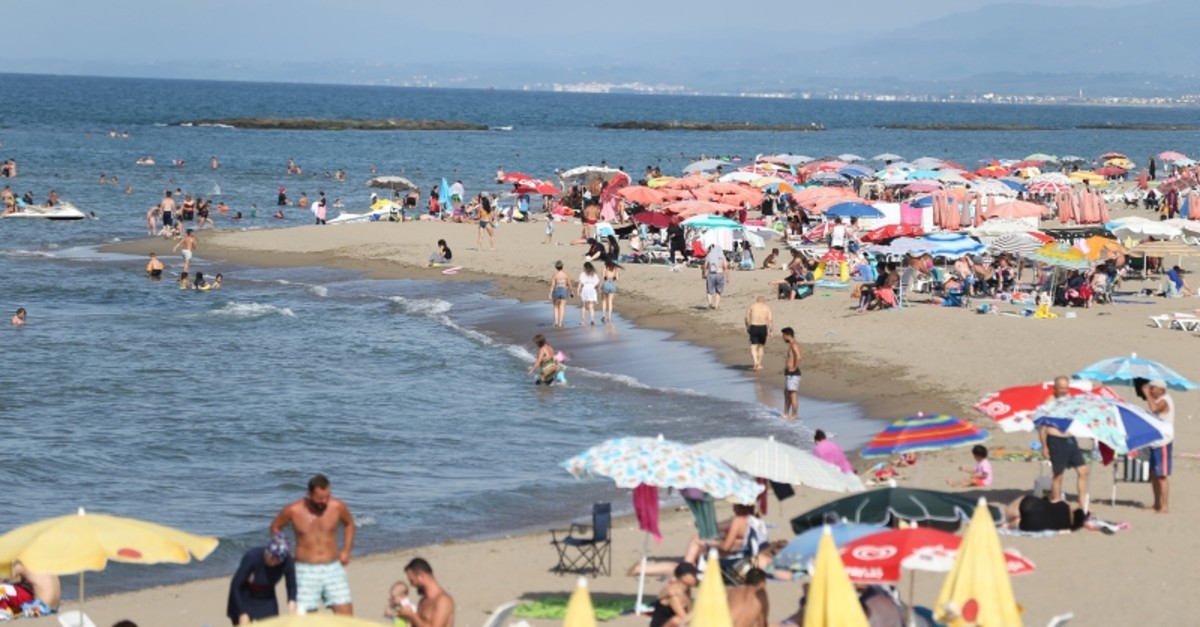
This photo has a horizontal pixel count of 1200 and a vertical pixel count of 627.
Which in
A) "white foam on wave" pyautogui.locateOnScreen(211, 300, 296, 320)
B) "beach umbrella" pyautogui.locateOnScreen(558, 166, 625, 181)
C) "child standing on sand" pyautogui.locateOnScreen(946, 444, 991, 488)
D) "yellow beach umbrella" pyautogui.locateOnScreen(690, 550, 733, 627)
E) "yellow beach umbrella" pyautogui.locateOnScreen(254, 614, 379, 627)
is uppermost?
"yellow beach umbrella" pyautogui.locateOnScreen(254, 614, 379, 627)

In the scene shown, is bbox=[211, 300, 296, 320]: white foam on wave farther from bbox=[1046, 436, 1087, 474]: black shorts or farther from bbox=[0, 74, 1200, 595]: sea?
bbox=[1046, 436, 1087, 474]: black shorts

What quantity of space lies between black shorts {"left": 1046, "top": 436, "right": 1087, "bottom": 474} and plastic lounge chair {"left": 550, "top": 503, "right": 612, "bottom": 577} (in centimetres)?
371

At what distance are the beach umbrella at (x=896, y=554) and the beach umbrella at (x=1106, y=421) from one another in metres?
3.50

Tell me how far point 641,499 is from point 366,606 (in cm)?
224

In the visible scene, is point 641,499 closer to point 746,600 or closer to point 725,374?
point 746,600

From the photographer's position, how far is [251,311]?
97.0 ft

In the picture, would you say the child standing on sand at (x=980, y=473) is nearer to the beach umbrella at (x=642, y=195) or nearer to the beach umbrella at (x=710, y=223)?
the beach umbrella at (x=710, y=223)

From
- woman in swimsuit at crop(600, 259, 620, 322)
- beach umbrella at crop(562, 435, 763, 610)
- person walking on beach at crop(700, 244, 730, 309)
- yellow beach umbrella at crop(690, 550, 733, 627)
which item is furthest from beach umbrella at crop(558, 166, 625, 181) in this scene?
yellow beach umbrella at crop(690, 550, 733, 627)

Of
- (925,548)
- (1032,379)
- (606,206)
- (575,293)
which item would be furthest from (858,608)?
(606,206)

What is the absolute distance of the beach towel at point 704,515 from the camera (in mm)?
11794

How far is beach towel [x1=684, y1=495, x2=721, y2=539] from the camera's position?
11.8 m

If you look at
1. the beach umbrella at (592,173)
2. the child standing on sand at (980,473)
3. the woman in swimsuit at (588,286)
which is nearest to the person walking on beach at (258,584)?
the child standing on sand at (980,473)

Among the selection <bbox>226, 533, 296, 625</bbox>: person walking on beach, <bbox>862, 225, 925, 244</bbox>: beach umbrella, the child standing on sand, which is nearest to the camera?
<bbox>226, 533, 296, 625</bbox>: person walking on beach

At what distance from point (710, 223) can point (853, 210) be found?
3.27 metres
